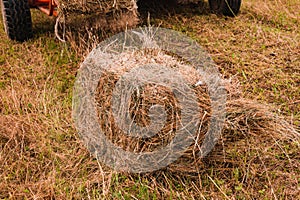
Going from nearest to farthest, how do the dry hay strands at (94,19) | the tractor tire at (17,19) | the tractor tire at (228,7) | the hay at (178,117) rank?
the hay at (178,117)
the dry hay strands at (94,19)
the tractor tire at (17,19)
the tractor tire at (228,7)

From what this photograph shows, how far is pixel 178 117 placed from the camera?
2229mm

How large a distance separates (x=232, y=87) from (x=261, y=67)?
3.22ft

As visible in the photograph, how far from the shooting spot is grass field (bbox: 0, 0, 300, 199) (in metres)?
2.27

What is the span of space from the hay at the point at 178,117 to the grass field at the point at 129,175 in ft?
0.16

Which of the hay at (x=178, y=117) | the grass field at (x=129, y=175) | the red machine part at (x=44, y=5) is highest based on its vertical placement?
the red machine part at (x=44, y=5)

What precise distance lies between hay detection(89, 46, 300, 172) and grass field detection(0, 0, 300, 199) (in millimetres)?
48

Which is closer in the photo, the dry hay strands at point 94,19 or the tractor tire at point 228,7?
the dry hay strands at point 94,19

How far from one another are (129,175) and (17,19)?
2.11 m

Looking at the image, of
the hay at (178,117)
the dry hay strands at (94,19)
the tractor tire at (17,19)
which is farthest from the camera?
the tractor tire at (17,19)

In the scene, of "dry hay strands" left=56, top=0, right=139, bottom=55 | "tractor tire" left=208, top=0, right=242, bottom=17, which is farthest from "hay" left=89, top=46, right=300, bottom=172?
"tractor tire" left=208, top=0, right=242, bottom=17

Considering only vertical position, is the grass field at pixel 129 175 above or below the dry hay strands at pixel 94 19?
below

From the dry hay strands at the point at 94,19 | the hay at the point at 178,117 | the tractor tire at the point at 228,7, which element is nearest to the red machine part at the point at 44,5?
the dry hay strands at the point at 94,19

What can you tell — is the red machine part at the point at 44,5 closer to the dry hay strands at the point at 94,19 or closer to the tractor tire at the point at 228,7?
the dry hay strands at the point at 94,19

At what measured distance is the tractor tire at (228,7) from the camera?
4.43 metres
